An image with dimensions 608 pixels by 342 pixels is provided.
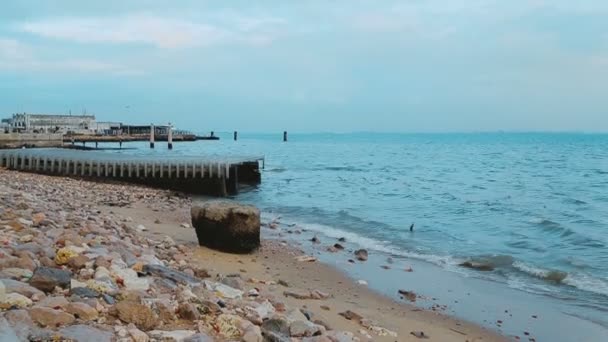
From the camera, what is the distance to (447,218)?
21281 millimetres

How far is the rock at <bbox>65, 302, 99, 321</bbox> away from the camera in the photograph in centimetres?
481

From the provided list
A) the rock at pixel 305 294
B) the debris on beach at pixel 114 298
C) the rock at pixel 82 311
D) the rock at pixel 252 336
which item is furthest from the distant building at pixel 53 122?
the rock at pixel 252 336

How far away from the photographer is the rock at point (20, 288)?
5.02m

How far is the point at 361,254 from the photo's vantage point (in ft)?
45.8

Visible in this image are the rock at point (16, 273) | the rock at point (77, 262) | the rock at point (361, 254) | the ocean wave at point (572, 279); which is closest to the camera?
the rock at point (16, 273)

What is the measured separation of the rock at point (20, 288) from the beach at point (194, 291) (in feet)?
0.08

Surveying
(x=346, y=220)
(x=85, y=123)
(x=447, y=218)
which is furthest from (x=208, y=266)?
(x=85, y=123)

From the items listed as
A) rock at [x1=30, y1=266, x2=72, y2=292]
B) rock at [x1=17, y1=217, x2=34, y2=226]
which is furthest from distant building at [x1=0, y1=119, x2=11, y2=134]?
rock at [x1=30, y1=266, x2=72, y2=292]

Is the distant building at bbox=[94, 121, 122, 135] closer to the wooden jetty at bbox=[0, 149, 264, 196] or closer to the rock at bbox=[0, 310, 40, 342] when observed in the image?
the wooden jetty at bbox=[0, 149, 264, 196]

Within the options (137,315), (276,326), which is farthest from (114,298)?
(276,326)

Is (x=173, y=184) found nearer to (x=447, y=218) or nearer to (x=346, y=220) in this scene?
(x=346, y=220)

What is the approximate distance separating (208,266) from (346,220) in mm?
11278

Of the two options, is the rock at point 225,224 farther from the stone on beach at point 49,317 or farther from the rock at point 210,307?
the stone on beach at point 49,317

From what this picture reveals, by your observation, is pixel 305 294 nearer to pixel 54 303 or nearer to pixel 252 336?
pixel 252 336
